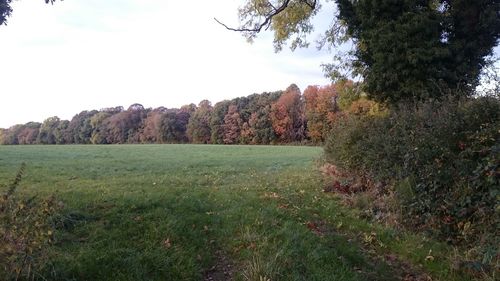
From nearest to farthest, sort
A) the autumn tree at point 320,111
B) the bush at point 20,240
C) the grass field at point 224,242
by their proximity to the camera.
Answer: the bush at point 20,240, the grass field at point 224,242, the autumn tree at point 320,111

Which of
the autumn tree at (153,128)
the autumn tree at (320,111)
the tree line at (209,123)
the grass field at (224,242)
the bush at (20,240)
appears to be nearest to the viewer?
the bush at (20,240)

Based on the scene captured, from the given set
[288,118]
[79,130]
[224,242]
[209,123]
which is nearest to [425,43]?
[224,242]

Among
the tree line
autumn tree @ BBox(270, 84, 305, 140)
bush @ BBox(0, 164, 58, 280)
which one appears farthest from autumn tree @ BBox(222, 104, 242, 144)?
bush @ BBox(0, 164, 58, 280)

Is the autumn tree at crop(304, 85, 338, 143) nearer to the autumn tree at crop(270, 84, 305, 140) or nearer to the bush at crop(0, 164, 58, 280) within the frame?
the autumn tree at crop(270, 84, 305, 140)

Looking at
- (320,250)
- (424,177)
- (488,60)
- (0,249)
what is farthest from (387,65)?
(0,249)

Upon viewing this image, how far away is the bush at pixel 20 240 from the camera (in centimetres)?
450

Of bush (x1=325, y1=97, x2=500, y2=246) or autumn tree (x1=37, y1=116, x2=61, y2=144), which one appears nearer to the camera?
bush (x1=325, y1=97, x2=500, y2=246)

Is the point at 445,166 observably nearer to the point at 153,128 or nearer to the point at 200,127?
the point at 200,127

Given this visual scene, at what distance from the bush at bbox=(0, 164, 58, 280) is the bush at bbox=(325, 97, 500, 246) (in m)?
6.12

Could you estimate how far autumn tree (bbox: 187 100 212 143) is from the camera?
86.4 metres

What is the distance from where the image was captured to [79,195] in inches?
394

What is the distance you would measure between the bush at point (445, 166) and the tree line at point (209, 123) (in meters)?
53.3

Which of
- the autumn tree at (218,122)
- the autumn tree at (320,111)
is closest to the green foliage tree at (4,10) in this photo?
the autumn tree at (320,111)

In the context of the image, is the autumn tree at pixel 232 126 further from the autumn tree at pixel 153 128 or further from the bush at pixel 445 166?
the bush at pixel 445 166
